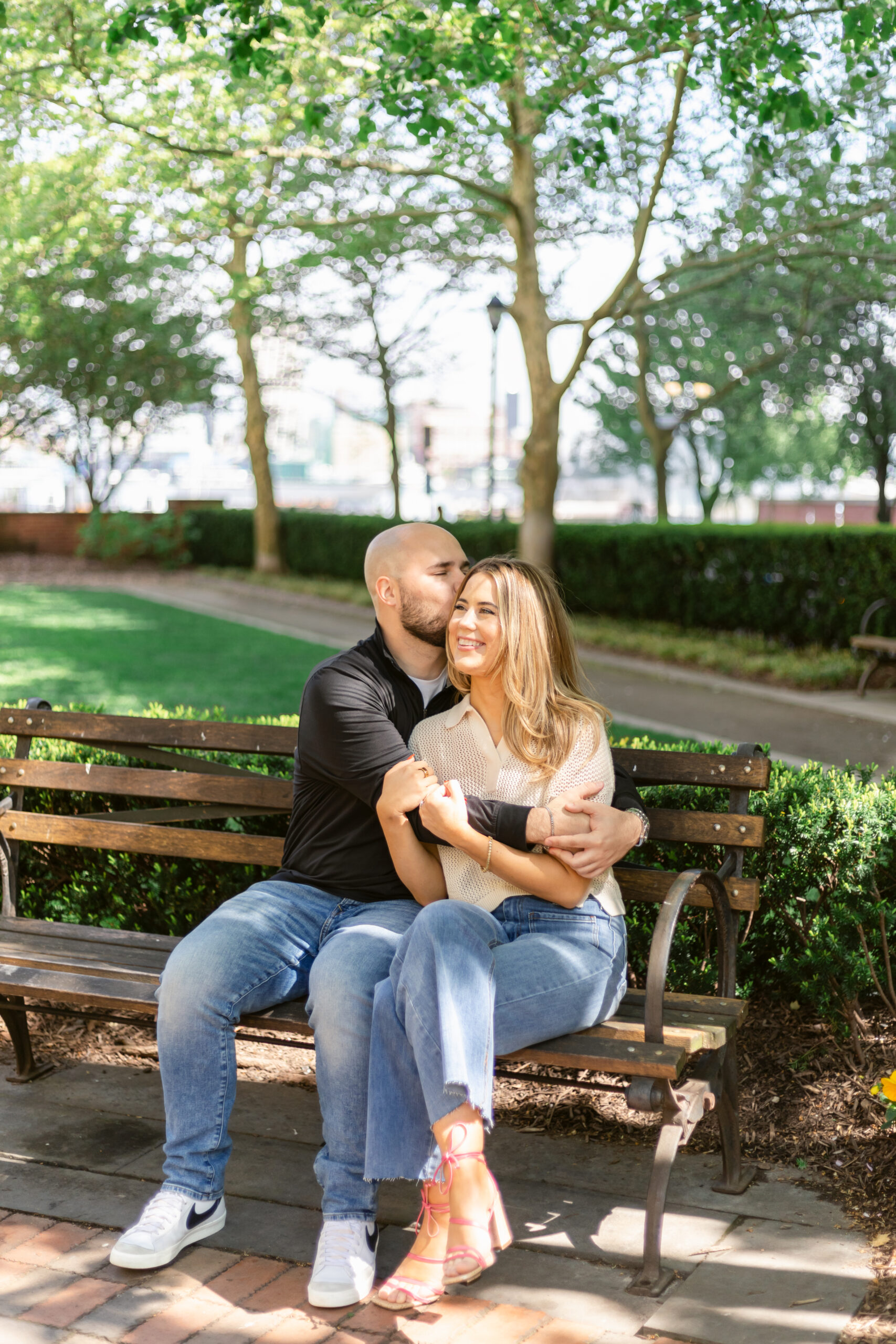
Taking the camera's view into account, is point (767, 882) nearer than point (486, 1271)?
No

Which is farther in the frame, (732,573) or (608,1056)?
(732,573)

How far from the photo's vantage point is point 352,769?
309 centimetres

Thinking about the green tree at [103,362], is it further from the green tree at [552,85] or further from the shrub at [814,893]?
the shrub at [814,893]

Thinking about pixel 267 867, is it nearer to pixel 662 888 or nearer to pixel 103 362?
pixel 662 888

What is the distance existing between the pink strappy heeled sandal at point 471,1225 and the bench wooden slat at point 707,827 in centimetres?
98

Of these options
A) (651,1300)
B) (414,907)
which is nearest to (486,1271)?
(651,1300)

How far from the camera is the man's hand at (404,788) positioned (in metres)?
2.94

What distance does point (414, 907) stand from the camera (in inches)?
125

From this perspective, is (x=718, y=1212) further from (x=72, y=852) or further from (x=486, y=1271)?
(x=72, y=852)

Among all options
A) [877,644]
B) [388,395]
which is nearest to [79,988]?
[877,644]

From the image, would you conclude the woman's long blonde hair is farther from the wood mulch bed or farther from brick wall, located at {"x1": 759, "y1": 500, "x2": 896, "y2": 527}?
brick wall, located at {"x1": 759, "y1": 500, "x2": 896, "y2": 527}

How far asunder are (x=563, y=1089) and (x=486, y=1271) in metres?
0.89

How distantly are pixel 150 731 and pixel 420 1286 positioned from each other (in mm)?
1868

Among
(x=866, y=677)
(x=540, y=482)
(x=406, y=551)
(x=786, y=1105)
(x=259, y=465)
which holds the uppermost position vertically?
(x=259, y=465)
